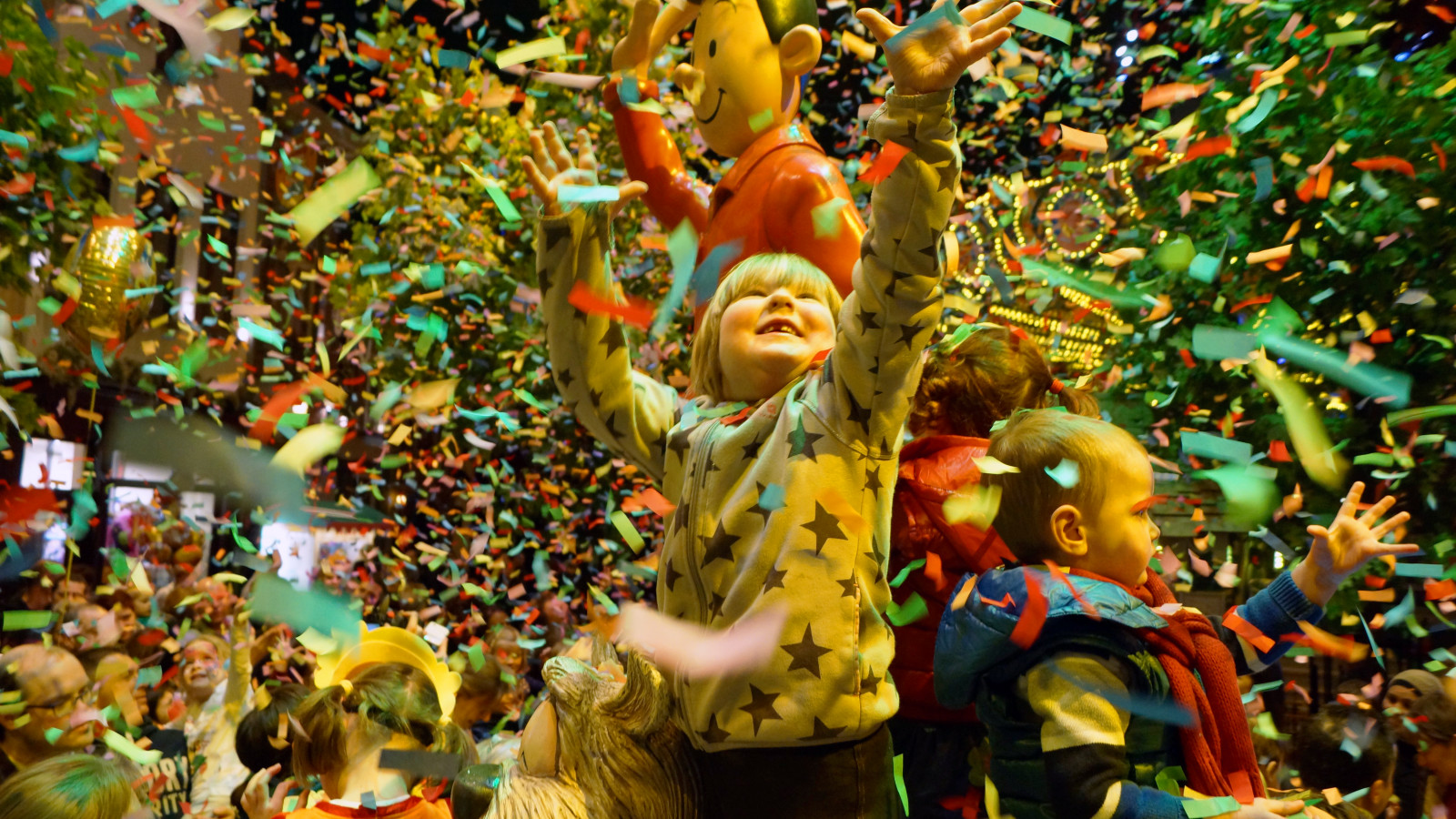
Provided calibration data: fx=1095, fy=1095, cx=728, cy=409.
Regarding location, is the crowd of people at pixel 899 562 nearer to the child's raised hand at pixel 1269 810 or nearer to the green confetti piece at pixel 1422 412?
the child's raised hand at pixel 1269 810

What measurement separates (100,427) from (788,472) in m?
15.1

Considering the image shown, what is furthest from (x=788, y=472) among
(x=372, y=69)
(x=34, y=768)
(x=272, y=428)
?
(x=372, y=69)

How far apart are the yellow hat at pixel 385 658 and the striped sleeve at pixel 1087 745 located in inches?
77.1

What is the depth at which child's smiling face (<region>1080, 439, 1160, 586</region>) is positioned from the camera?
6.33 feet

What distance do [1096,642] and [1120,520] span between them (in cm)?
28

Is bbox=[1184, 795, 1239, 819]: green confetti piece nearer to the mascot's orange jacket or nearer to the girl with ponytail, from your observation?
the mascot's orange jacket

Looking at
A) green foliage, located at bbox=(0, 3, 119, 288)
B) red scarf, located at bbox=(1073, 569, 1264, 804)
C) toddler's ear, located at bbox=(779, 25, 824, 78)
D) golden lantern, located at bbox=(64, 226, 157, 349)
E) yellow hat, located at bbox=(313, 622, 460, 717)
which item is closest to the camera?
red scarf, located at bbox=(1073, 569, 1264, 804)

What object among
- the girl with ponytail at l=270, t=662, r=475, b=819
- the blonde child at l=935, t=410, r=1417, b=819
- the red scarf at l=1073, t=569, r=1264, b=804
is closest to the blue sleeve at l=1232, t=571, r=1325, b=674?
the blonde child at l=935, t=410, r=1417, b=819

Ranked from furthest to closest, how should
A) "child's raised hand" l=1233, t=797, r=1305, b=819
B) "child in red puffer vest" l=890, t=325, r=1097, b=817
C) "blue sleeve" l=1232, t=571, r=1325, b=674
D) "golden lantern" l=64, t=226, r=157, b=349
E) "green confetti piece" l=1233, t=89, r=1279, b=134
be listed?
"golden lantern" l=64, t=226, r=157, b=349 → "green confetti piece" l=1233, t=89, r=1279, b=134 → "child in red puffer vest" l=890, t=325, r=1097, b=817 → "blue sleeve" l=1232, t=571, r=1325, b=674 → "child's raised hand" l=1233, t=797, r=1305, b=819

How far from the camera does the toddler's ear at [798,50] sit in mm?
2785

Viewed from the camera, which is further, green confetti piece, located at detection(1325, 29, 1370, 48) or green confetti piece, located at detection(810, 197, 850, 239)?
green confetti piece, located at detection(1325, 29, 1370, 48)

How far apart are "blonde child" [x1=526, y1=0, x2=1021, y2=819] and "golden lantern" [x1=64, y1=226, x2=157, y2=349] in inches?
324

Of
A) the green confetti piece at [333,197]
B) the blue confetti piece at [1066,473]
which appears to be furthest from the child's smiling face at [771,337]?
the green confetti piece at [333,197]

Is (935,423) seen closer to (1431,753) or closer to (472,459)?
(1431,753)
